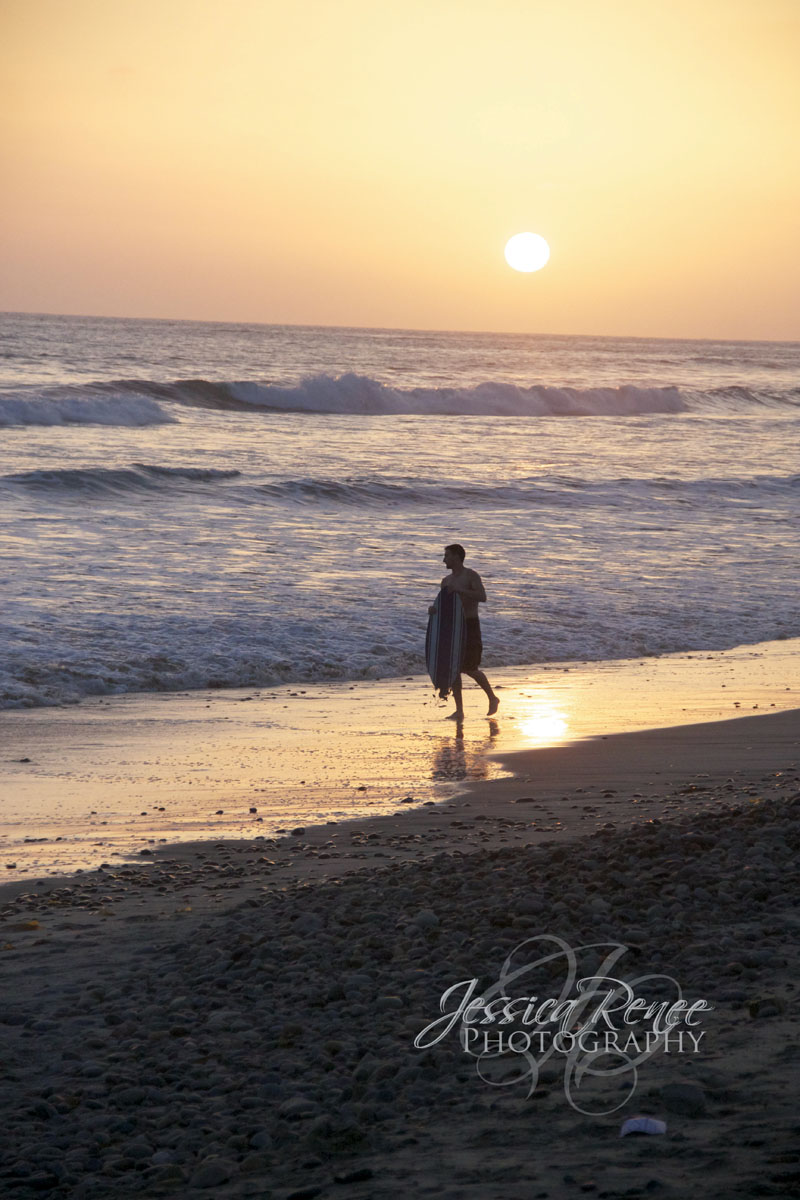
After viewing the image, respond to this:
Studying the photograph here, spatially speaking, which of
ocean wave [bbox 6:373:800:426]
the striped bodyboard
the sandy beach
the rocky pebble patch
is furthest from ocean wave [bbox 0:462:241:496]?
the rocky pebble patch

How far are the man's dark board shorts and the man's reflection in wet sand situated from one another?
753 millimetres

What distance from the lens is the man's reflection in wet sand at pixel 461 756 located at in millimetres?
8195

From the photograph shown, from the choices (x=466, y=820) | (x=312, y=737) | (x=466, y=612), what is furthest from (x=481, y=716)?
(x=466, y=820)

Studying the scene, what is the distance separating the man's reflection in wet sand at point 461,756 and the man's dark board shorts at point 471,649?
753 mm

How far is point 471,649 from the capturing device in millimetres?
10391

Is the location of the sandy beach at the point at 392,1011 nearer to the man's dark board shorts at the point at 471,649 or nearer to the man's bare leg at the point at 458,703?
the man's bare leg at the point at 458,703

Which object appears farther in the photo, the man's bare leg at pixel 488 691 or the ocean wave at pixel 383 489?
the ocean wave at pixel 383 489

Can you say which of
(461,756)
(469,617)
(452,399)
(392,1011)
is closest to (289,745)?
(461,756)

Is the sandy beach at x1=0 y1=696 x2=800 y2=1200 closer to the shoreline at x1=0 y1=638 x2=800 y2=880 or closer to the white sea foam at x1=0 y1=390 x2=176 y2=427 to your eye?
the shoreline at x1=0 y1=638 x2=800 y2=880

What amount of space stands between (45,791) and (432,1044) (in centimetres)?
451

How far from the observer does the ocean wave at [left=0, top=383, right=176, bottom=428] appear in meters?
35.9

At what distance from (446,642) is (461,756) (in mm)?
1809

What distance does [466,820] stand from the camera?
22.6ft

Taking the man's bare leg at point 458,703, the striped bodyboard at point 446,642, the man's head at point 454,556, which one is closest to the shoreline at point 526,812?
the man's bare leg at point 458,703
